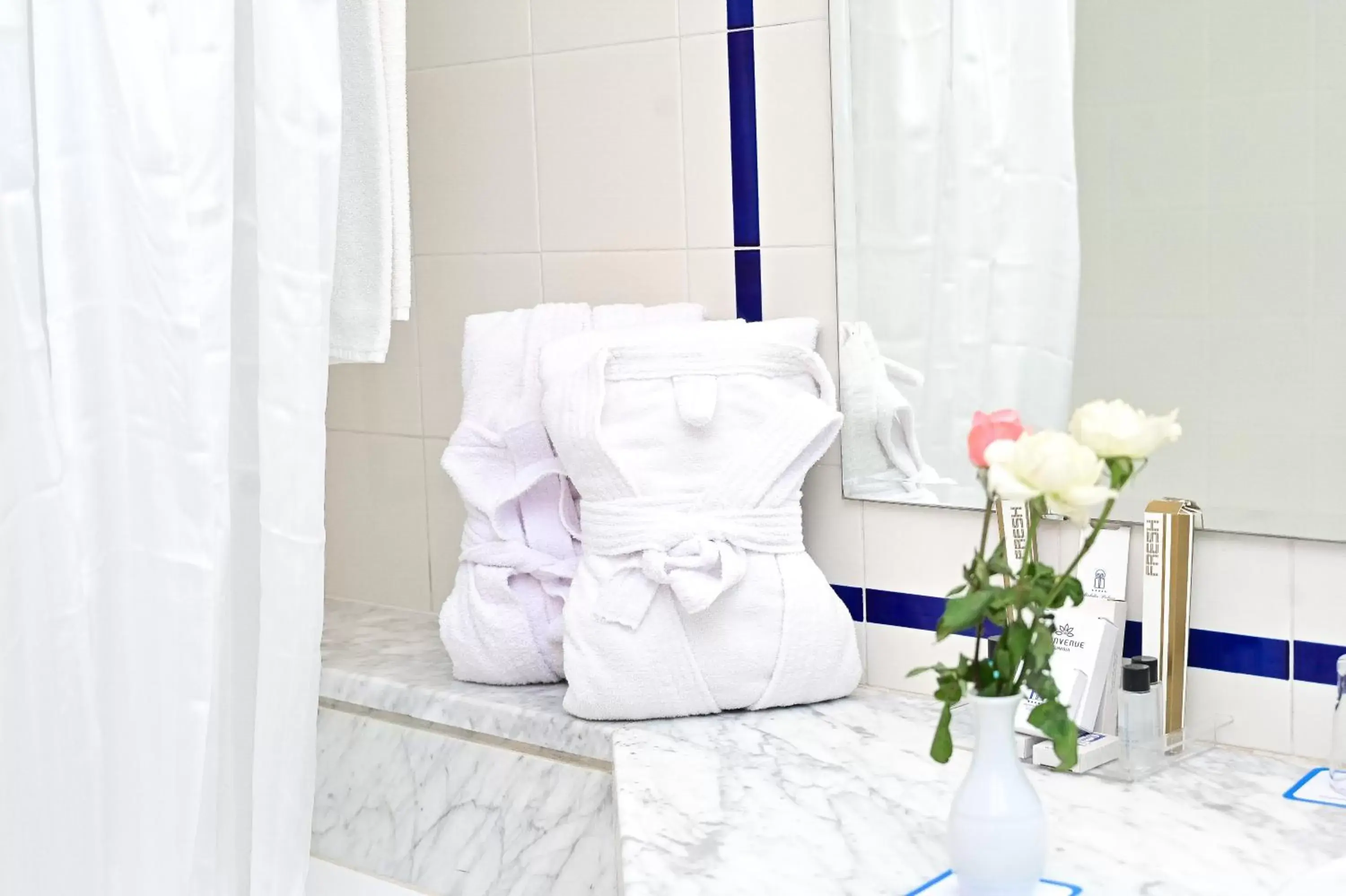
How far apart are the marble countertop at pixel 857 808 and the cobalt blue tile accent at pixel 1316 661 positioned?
79mm

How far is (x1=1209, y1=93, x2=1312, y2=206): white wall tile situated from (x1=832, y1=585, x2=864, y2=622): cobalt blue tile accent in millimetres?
544

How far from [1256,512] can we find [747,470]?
47cm

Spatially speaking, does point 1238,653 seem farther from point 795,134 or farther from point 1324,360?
point 795,134

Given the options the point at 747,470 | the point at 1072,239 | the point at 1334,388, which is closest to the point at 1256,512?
the point at 1334,388

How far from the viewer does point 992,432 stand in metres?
0.88

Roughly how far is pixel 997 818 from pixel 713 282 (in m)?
0.79

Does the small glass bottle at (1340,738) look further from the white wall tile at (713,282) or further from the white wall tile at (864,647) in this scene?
the white wall tile at (713,282)

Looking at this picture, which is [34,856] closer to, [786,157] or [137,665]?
[137,665]

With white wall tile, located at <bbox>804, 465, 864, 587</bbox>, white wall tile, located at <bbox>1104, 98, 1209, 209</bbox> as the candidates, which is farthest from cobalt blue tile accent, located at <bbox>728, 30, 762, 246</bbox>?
white wall tile, located at <bbox>1104, 98, 1209, 209</bbox>

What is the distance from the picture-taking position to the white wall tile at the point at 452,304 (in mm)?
1740

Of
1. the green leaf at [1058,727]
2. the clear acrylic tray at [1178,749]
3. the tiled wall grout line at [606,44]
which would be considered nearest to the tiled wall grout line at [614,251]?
the tiled wall grout line at [606,44]

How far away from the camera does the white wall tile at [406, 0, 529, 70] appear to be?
1707 millimetres

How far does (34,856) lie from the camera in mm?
1141

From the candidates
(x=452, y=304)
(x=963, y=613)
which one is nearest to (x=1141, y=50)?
(x=963, y=613)
